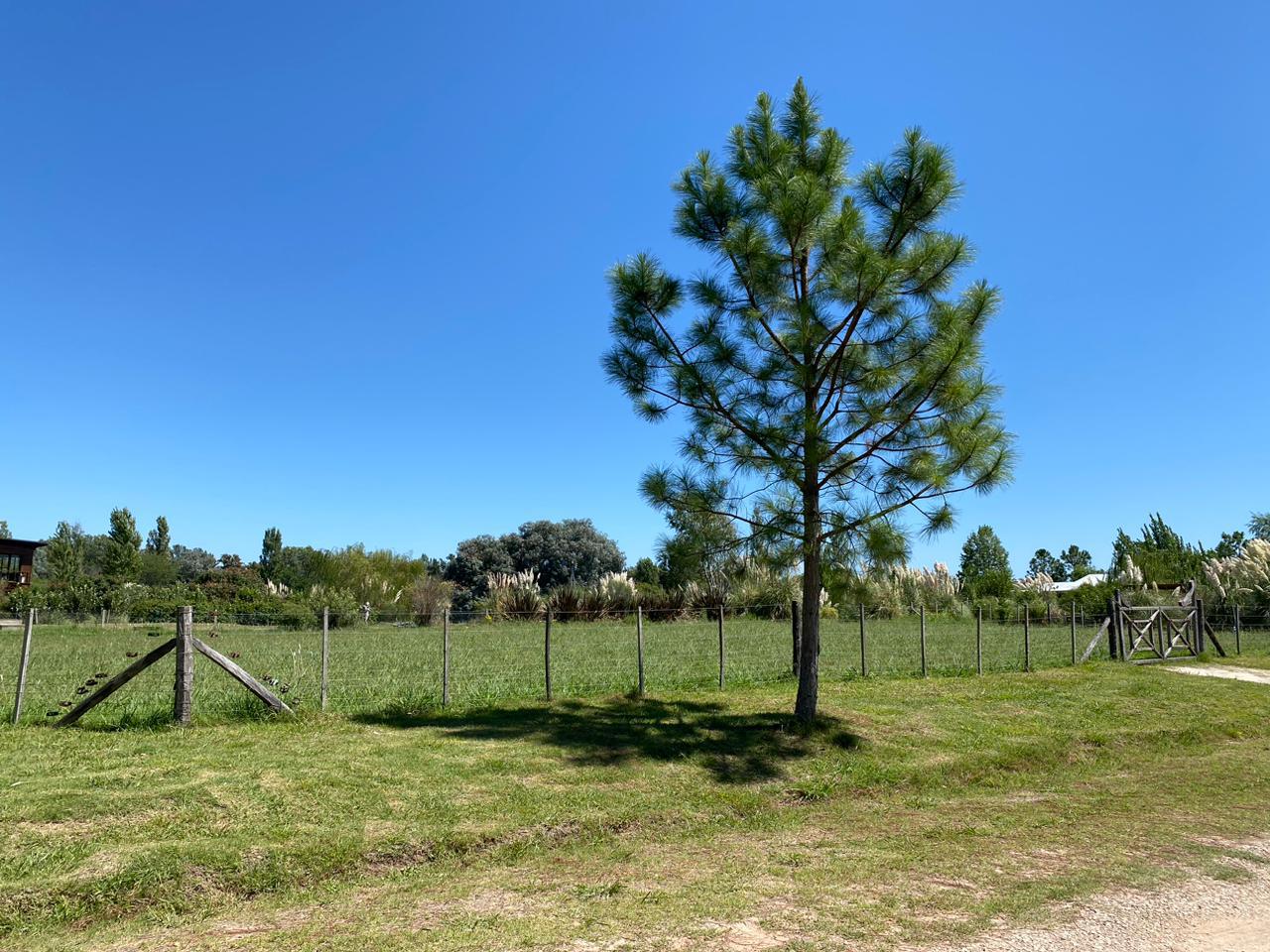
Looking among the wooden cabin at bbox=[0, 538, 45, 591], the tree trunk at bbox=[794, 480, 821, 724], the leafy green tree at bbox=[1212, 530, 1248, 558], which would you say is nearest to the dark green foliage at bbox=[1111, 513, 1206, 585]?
the leafy green tree at bbox=[1212, 530, 1248, 558]

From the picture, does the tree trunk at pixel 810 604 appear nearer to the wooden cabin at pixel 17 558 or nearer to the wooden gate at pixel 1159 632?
the wooden gate at pixel 1159 632

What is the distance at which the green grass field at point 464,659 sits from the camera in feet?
37.9

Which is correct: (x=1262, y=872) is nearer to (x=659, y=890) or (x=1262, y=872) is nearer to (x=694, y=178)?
(x=659, y=890)

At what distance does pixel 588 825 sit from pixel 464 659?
37.6ft

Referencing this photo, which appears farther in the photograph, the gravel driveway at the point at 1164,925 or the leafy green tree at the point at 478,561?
the leafy green tree at the point at 478,561

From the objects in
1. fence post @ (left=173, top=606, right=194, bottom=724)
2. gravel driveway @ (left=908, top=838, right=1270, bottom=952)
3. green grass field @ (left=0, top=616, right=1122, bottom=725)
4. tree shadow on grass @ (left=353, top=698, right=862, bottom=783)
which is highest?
fence post @ (left=173, top=606, right=194, bottom=724)

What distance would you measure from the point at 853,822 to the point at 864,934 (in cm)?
273

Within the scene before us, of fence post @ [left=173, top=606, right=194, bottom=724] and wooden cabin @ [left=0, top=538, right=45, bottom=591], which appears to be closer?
fence post @ [left=173, top=606, right=194, bottom=724]

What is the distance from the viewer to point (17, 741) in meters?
8.51

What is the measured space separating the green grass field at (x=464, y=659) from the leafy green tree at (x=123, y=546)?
2711cm

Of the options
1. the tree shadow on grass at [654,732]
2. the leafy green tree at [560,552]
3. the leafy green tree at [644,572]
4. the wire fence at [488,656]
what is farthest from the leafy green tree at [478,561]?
the tree shadow on grass at [654,732]

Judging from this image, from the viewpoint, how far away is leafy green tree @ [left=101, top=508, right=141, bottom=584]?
52.3m

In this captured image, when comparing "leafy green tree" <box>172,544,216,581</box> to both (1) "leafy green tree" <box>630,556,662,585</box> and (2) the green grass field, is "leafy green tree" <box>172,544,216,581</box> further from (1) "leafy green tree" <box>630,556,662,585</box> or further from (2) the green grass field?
(2) the green grass field

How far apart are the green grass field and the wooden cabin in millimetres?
36574
